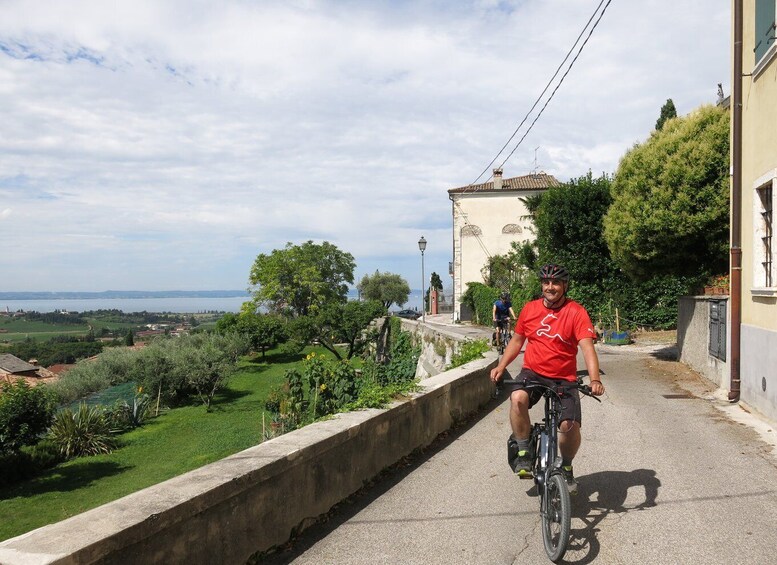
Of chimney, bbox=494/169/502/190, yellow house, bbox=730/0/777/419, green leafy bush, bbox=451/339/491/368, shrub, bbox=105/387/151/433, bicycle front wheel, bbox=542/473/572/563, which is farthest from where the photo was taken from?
chimney, bbox=494/169/502/190

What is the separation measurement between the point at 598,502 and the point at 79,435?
19.2 meters

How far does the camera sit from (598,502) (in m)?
4.91

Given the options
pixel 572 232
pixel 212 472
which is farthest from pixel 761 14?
pixel 572 232

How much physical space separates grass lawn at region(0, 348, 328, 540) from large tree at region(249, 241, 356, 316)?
40.5 m

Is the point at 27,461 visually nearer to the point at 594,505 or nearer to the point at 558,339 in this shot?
the point at 594,505

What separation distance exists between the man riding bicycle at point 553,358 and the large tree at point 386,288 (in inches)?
3475

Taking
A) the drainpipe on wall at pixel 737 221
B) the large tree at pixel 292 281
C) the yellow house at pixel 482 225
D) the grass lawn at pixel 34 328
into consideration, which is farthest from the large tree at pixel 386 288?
the drainpipe on wall at pixel 737 221

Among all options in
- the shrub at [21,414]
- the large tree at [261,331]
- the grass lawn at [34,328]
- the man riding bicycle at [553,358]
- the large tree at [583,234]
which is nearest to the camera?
the man riding bicycle at [553,358]

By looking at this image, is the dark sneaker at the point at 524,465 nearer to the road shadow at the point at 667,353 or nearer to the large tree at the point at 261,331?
the road shadow at the point at 667,353

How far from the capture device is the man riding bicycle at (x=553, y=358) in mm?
4355

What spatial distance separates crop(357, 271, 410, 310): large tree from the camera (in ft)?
309

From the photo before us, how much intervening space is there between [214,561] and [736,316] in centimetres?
855

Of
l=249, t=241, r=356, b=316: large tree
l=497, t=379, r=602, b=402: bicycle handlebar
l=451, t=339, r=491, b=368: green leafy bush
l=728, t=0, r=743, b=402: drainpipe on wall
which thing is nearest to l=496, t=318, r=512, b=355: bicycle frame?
l=451, t=339, r=491, b=368: green leafy bush

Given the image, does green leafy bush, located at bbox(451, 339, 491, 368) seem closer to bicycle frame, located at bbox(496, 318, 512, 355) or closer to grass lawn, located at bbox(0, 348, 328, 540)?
bicycle frame, located at bbox(496, 318, 512, 355)
